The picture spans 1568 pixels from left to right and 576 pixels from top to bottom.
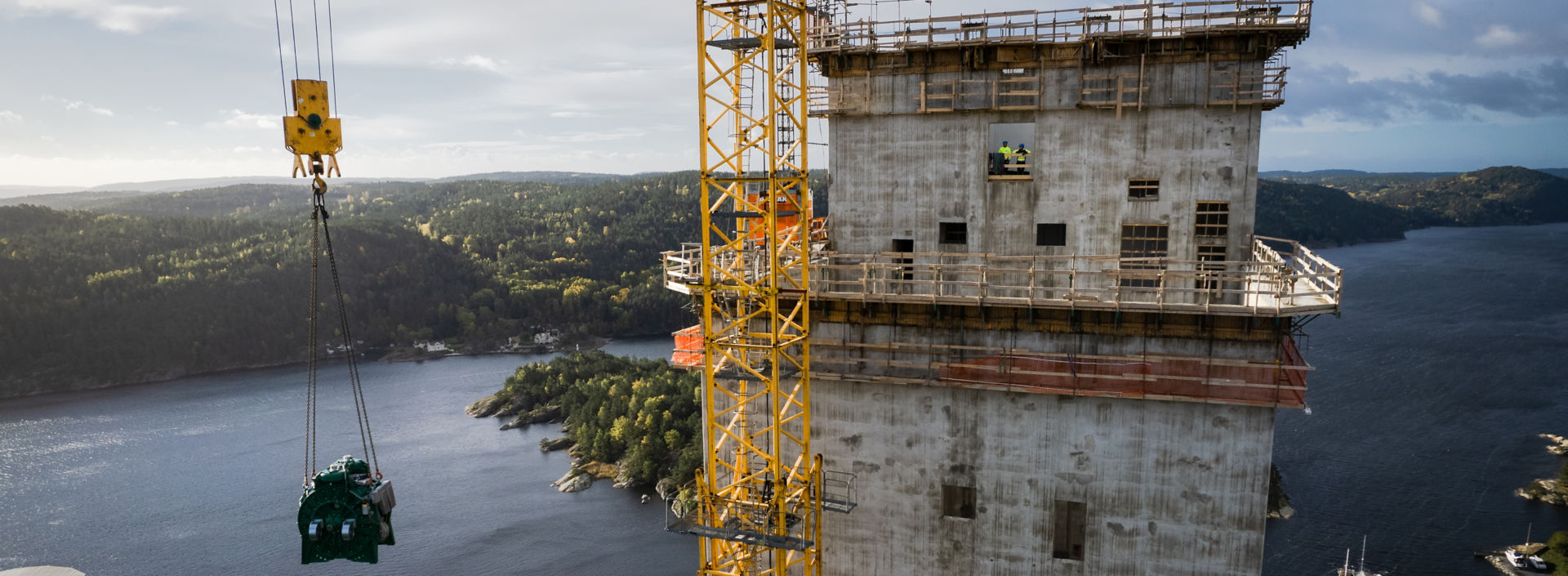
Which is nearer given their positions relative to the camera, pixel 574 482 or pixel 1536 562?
pixel 1536 562

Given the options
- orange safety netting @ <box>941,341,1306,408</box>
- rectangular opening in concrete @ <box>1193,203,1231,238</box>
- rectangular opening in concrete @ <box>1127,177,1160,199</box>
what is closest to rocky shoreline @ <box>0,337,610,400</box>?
orange safety netting @ <box>941,341,1306,408</box>

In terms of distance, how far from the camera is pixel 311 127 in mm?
21031

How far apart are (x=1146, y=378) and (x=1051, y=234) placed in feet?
17.1

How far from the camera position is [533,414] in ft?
307

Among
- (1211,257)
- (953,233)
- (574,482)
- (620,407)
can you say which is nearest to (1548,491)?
(1211,257)

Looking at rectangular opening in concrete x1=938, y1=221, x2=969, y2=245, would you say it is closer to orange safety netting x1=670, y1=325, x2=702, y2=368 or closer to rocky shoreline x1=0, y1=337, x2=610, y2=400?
orange safety netting x1=670, y1=325, x2=702, y2=368

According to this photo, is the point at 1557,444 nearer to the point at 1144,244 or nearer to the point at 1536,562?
the point at 1536,562

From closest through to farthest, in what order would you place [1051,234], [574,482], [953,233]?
[1051,234] → [953,233] → [574,482]

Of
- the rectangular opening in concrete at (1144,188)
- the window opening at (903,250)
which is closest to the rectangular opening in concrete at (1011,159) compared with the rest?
the rectangular opening in concrete at (1144,188)

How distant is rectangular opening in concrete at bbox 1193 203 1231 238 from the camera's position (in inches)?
944

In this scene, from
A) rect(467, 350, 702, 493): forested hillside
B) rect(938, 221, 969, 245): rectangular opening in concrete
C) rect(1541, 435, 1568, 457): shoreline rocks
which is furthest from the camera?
rect(1541, 435, 1568, 457): shoreline rocks

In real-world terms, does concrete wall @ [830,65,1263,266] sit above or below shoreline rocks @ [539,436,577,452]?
above

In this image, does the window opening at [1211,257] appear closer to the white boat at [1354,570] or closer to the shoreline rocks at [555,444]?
the white boat at [1354,570]

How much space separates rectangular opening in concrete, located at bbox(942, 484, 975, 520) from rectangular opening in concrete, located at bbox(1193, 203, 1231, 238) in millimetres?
9331
